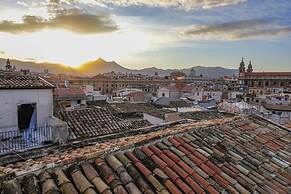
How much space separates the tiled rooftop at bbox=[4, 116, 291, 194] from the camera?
3.55 metres

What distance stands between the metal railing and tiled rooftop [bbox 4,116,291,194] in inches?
360

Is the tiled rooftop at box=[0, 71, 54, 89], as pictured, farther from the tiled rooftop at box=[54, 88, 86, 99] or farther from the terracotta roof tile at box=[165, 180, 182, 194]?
the tiled rooftop at box=[54, 88, 86, 99]

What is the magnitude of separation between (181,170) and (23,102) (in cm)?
1191

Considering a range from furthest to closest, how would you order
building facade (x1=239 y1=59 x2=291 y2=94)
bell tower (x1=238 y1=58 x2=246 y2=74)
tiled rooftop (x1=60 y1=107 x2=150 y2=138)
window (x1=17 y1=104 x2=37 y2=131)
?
bell tower (x1=238 y1=58 x2=246 y2=74), building facade (x1=239 y1=59 x2=291 y2=94), tiled rooftop (x1=60 y1=107 x2=150 y2=138), window (x1=17 y1=104 x2=37 y2=131)

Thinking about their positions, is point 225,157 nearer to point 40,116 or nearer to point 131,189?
point 131,189

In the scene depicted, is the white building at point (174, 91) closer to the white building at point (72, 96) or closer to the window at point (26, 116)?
the white building at point (72, 96)

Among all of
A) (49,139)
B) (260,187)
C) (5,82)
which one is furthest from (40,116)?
(260,187)

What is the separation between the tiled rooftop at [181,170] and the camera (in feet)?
11.7

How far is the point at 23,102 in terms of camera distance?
14.1m

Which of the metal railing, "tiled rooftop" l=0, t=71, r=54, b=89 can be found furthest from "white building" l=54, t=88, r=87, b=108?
the metal railing

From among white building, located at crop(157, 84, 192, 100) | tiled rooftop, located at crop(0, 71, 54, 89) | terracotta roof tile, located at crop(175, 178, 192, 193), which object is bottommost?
white building, located at crop(157, 84, 192, 100)

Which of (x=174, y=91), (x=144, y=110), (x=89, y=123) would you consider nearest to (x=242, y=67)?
(x=174, y=91)

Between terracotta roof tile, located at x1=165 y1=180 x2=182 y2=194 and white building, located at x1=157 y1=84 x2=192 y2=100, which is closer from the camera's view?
terracotta roof tile, located at x1=165 y1=180 x2=182 y2=194

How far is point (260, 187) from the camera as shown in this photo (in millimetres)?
4465
